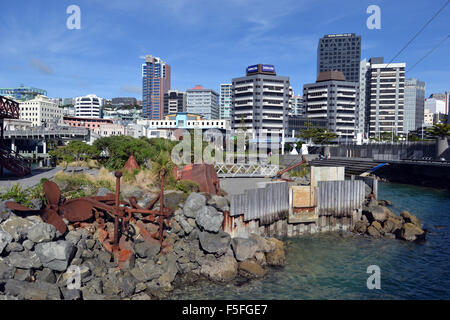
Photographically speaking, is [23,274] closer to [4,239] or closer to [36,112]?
[4,239]

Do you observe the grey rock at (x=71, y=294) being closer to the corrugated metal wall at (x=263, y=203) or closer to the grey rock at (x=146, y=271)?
the grey rock at (x=146, y=271)

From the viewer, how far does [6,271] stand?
1108 cm

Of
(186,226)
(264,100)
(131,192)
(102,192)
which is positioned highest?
(264,100)

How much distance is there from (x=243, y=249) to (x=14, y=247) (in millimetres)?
9143

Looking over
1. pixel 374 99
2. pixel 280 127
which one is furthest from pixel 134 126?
pixel 374 99

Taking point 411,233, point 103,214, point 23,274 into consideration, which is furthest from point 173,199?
point 411,233

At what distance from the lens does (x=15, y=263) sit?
1155 cm

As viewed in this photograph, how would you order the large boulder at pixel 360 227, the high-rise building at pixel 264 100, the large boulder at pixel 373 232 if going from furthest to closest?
the high-rise building at pixel 264 100, the large boulder at pixel 360 227, the large boulder at pixel 373 232

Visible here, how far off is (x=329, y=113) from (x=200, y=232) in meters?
133

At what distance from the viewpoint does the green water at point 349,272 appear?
12.9 m

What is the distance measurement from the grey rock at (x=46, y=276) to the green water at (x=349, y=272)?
14.5ft

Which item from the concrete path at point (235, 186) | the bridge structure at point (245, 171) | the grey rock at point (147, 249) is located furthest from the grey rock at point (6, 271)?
the bridge structure at point (245, 171)

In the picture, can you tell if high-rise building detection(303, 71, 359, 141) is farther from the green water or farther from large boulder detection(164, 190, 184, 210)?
large boulder detection(164, 190, 184, 210)
